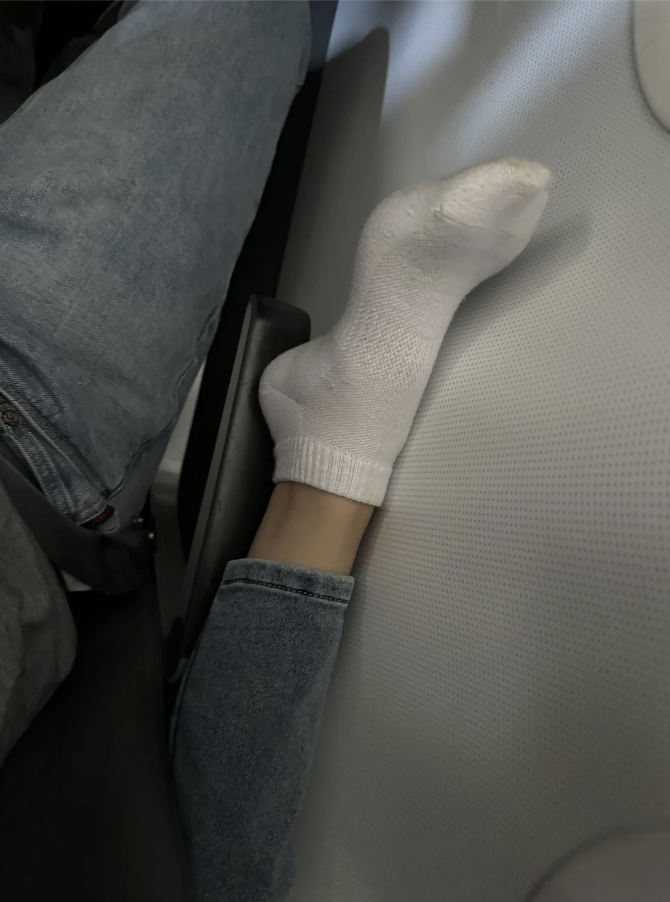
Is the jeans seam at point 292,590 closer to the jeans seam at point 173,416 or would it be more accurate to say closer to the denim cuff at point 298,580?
the denim cuff at point 298,580

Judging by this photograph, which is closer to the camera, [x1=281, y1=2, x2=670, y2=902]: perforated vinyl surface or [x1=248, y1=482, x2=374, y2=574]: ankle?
[x1=281, y1=2, x2=670, y2=902]: perforated vinyl surface

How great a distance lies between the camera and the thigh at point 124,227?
0.47 metres

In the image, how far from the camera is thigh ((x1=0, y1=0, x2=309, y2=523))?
0.47 meters

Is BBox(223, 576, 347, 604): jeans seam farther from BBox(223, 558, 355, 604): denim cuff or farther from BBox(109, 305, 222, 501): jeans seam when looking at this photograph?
BBox(109, 305, 222, 501): jeans seam

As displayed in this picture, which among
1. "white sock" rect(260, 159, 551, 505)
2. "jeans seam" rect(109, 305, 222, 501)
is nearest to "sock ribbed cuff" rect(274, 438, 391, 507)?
"white sock" rect(260, 159, 551, 505)

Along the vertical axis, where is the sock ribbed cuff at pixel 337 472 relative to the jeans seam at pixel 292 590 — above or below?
above

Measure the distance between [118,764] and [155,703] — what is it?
3.0 inches

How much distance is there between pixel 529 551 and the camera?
1.33ft

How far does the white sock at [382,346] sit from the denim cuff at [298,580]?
79 mm

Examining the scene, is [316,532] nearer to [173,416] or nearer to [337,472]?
[337,472]

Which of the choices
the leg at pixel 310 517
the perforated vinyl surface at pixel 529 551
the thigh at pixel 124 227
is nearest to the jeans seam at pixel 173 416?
the thigh at pixel 124 227

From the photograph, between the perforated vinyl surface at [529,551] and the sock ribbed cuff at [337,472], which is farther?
the sock ribbed cuff at [337,472]

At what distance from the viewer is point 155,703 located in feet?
1.70

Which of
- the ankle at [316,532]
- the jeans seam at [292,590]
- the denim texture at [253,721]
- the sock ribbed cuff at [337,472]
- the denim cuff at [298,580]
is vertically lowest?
the denim texture at [253,721]
